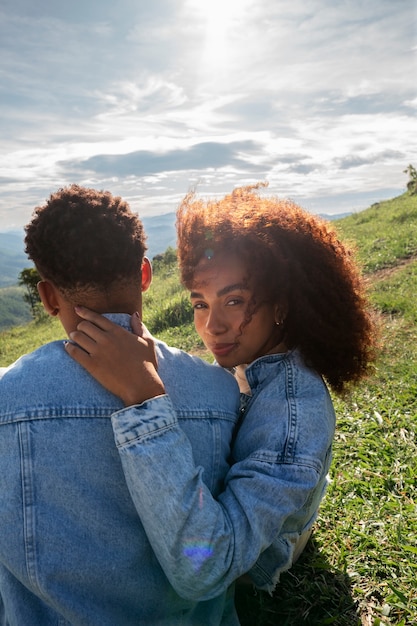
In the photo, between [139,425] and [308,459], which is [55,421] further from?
[308,459]

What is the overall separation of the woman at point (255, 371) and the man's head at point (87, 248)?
140 mm

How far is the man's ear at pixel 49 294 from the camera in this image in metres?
1.86

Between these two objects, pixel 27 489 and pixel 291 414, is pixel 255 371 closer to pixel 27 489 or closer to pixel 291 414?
pixel 291 414

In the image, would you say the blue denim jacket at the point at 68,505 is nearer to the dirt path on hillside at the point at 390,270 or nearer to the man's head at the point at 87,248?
the man's head at the point at 87,248

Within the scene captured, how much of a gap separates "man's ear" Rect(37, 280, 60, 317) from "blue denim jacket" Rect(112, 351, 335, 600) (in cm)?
51

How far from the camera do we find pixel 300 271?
93.3 inches

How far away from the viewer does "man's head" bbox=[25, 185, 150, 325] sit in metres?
1.75

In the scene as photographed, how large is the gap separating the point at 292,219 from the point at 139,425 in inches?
51.1

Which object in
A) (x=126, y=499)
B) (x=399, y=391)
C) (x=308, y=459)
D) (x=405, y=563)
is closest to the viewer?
(x=126, y=499)

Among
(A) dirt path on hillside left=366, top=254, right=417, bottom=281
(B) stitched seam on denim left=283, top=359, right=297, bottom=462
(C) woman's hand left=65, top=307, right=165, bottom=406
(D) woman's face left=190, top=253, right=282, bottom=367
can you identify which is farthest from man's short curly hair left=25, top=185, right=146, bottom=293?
(A) dirt path on hillside left=366, top=254, right=417, bottom=281

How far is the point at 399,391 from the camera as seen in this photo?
4.80 metres

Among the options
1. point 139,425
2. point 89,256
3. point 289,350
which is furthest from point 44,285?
Result: point 289,350

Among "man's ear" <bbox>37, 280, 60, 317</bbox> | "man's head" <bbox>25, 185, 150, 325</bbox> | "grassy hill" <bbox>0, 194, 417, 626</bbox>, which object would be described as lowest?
"grassy hill" <bbox>0, 194, 417, 626</bbox>

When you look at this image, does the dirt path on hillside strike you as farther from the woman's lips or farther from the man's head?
the man's head
